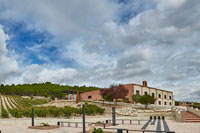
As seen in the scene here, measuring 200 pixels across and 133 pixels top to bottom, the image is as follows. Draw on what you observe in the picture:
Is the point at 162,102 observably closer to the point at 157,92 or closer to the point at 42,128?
the point at 157,92

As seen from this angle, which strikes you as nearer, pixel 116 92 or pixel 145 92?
pixel 116 92

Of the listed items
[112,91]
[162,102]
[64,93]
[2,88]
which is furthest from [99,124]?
[2,88]

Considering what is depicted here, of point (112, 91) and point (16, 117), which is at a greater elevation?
point (112, 91)

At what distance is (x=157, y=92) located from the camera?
66.6 m

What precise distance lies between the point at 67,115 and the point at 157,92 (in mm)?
46072

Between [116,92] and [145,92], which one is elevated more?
[116,92]

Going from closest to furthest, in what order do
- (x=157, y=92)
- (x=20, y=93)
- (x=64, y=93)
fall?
1. (x=157, y=92)
2. (x=64, y=93)
3. (x=20, y=93)

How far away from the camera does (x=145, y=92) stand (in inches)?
2372

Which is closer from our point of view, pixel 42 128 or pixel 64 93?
pixel 42 128

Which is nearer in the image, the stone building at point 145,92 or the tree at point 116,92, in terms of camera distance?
the tree at point 116,92

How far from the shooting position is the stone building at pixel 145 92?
55.4 m

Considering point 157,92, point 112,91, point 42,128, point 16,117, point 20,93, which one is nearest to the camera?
point 42,128

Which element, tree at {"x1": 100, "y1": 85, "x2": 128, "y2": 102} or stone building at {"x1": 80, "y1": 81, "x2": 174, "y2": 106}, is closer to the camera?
tree at {"x1": 100, "y1": 85, "x2": 128, "y2": 102}

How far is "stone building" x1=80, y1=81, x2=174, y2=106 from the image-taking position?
182ft
